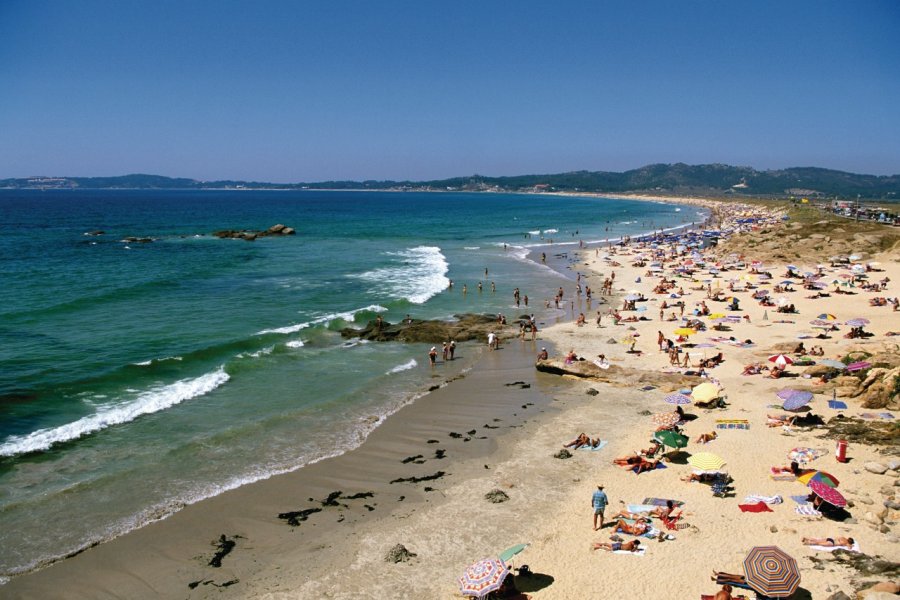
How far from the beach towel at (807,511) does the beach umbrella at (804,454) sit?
241 centimetres

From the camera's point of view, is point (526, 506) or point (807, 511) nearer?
point (807, 511)

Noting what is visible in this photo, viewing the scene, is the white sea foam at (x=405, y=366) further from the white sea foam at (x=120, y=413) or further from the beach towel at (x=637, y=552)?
the beach towel at (x=637, y=552)

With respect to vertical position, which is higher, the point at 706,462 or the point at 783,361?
the point at 783,361

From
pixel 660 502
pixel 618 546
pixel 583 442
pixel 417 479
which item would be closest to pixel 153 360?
pixel 417 479

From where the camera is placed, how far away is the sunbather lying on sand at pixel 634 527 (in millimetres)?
13141

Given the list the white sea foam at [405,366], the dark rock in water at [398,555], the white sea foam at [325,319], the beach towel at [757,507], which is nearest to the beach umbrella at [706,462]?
the beach towel at [757,507]

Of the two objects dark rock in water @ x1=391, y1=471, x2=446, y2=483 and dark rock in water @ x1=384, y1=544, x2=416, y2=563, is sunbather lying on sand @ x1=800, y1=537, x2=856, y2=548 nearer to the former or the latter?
dark rock in water @ x1=384, y1=544, x2=416, y2=563

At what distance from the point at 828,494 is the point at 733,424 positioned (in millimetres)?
5661

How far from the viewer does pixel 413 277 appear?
52.6 m

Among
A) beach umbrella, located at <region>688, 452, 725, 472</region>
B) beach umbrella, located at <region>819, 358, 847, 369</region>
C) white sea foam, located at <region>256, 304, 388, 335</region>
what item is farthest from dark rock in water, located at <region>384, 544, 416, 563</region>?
white sea foam, located at <region>256, 304, 388, 335</region>

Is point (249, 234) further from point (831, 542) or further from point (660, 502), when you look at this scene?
point (831, 542)

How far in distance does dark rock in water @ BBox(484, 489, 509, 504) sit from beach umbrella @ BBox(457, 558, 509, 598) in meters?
4.04

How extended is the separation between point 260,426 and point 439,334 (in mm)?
13662

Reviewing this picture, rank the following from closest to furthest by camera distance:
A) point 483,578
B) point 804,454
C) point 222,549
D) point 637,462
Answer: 1. point 483,578
2. point 222,549
3. point 804,454
4. point 637,462
